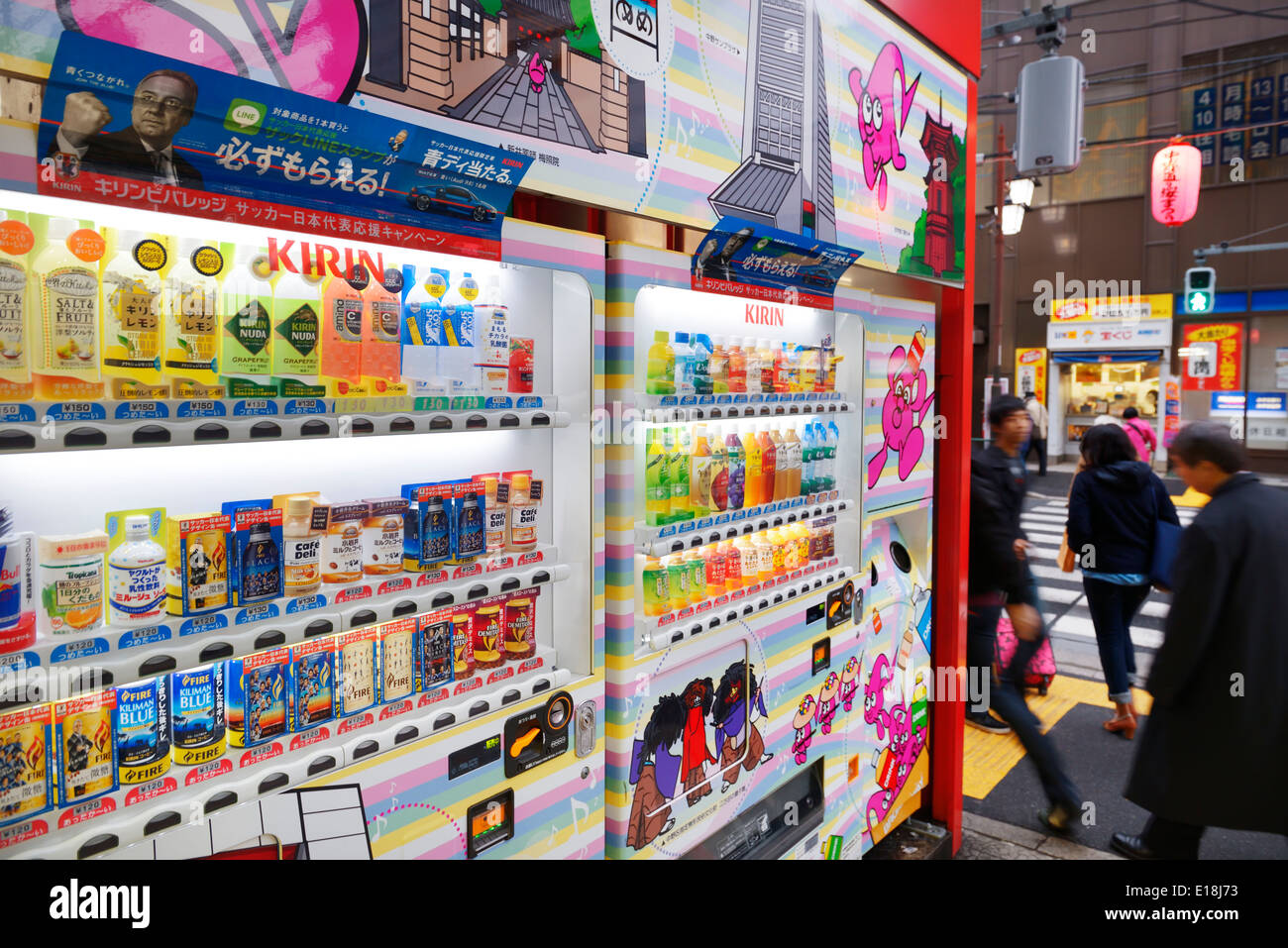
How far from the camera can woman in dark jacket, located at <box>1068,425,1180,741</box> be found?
475 cm

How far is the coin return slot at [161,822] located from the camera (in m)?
1.48

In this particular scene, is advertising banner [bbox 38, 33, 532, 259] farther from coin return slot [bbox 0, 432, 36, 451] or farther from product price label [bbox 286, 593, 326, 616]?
product price label [bbox 286, 593, 326, 616]

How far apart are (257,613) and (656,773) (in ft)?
4.25

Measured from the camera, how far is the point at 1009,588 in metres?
4.16

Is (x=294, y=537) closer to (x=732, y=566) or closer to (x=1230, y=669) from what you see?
(x=732, y=566)

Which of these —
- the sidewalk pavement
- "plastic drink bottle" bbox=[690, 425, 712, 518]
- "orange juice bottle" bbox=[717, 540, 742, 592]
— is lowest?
Answer: the sidewalk pavement

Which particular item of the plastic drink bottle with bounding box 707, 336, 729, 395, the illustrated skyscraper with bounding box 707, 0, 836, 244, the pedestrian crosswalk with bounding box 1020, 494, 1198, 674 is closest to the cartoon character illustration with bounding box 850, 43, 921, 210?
the illustrated skyscraper with bounding box 707, 0, 836, 244

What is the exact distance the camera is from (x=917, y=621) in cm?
387

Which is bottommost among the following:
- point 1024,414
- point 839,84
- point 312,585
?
point 312,585

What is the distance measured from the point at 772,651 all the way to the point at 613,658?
78 cm

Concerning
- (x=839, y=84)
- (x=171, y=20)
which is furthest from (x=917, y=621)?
(x=171, y=20)

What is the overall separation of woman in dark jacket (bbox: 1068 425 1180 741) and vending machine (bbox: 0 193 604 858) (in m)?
3.73

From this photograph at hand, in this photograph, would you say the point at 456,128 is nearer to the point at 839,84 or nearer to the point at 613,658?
the point at 613,658

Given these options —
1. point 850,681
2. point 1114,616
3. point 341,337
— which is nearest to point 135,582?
point 341,337
